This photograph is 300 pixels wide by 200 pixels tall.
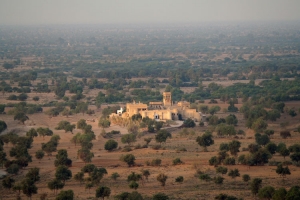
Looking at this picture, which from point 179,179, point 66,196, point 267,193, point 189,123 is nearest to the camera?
point 66,196

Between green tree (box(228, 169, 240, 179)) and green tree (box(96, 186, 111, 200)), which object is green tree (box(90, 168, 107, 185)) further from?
green tree (box(228, 169, 240, 179))

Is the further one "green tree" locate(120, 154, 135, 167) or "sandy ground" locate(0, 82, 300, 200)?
"green tree" locate(120, 154, 135, 167)

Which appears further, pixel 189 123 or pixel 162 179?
pixel 189 123

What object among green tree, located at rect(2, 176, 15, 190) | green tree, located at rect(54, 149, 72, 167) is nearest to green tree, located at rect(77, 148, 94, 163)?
green tree, located at rect(54, 149, 72, 167)

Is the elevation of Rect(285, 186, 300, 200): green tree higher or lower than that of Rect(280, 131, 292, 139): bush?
lower

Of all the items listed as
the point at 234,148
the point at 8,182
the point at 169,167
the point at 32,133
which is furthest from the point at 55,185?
the point at 32,133

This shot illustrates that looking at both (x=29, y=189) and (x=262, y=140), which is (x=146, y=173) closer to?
(x=29, y=189)

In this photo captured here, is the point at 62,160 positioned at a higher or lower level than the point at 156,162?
higher

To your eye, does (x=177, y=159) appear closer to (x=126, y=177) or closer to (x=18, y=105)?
(x=126, y=177)

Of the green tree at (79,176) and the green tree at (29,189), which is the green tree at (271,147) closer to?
the green tree at (79,176)

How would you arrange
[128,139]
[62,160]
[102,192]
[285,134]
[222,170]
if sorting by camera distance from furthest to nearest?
[285,134]
[128,139]
[62,160]
[222,170]
[102,192]

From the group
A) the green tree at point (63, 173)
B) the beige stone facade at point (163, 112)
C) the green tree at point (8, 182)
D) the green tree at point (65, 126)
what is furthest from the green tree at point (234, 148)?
the green tree at point (65, 126)
